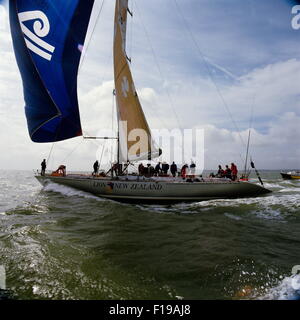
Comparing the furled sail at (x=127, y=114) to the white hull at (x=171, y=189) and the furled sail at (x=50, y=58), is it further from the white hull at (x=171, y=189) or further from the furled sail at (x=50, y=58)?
the furled sail at (x=50, y=58)

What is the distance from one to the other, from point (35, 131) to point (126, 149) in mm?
6719

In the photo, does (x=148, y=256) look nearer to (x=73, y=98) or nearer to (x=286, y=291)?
A: (x=286, y=291)

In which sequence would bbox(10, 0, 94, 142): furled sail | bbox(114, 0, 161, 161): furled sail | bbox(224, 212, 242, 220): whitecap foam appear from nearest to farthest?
1. bbox(224, 212, 242, 220): whitecap foam
2. bbox(10, 0, 94, 142): furled sail
3. bbox(114, 0, 161, 161): furled sail

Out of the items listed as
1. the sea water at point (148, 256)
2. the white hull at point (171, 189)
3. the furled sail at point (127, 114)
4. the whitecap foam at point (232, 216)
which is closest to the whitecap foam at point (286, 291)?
the sea water at point (148, 256)

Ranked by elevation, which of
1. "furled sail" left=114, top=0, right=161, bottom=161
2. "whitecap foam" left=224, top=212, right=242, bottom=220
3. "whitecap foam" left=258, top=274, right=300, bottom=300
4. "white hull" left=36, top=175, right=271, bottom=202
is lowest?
"whitecap foam" left=224, top=212, right=242, bottom=220

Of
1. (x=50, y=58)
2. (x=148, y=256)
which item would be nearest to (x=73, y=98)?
(x=50, y=58)

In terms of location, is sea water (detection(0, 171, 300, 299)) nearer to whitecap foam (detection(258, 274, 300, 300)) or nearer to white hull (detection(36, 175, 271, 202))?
whitecap foam (detection(258, 274, 300, 300))

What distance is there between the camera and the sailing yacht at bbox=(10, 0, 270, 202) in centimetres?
1317

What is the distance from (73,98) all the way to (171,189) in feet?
29.9

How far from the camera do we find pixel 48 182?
1680 cm

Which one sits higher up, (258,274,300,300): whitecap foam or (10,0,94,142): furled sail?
(10,0,94,142): furled sail

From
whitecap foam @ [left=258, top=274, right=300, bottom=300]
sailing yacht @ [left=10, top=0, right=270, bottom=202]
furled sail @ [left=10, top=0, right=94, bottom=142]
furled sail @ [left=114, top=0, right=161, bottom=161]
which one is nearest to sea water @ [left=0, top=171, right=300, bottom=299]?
whitecap foam @ [left=258, top=274, right=300, bottom=300]

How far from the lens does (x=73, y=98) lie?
15.1 meters
